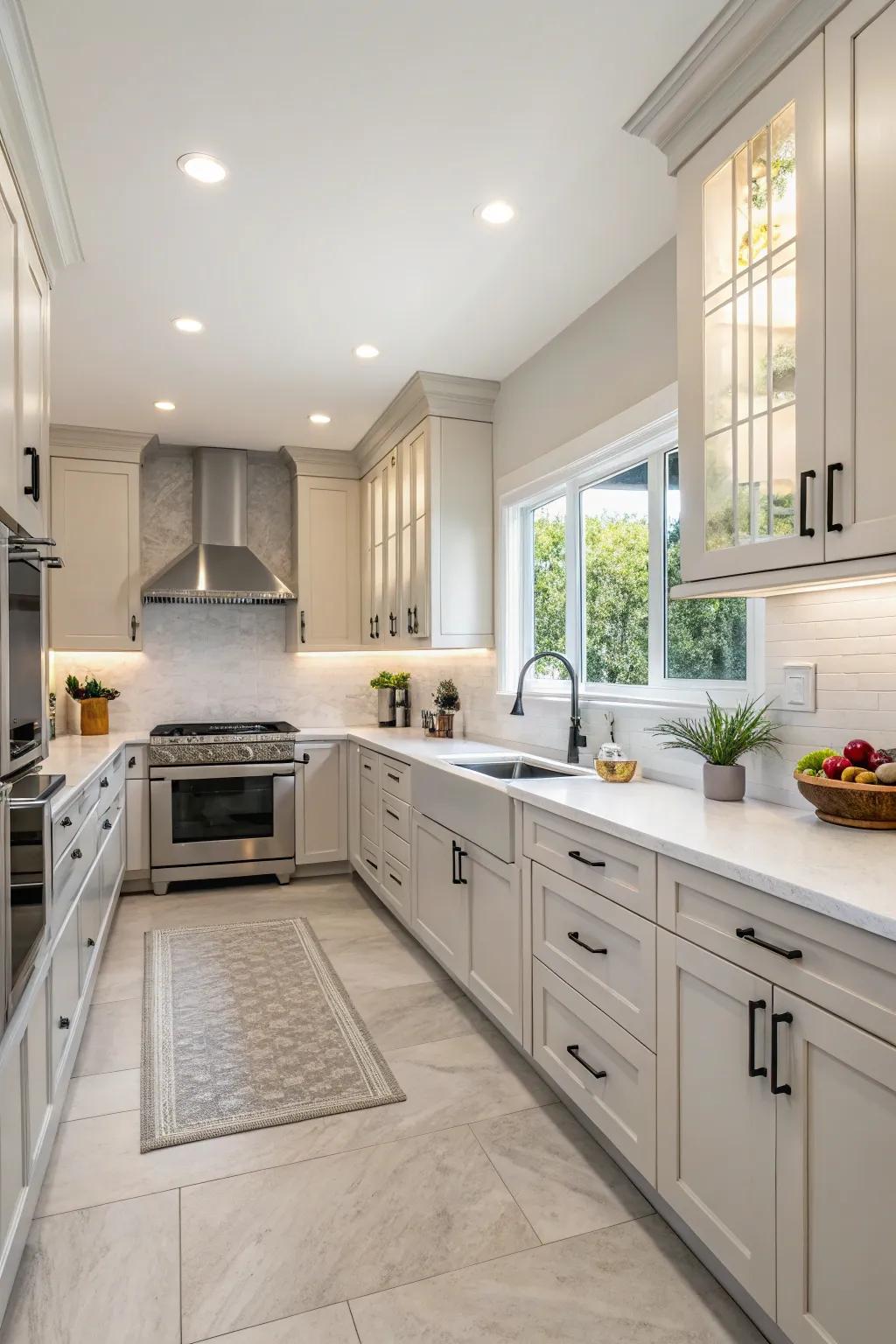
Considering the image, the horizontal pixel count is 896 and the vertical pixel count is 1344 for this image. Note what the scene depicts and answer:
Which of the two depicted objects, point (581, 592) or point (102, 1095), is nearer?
point (102, 1095)

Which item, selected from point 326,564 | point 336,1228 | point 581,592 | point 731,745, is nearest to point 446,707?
point 581,592

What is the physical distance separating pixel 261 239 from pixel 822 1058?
269 cm

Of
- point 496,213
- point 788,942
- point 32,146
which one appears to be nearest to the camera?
point 788,942

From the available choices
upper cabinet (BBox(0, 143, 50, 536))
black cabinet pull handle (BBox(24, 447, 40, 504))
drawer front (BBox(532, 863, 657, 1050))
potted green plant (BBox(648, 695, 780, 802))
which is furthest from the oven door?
potted green plant (BBox(648, 695, 780, 802))

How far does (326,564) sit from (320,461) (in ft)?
2.13

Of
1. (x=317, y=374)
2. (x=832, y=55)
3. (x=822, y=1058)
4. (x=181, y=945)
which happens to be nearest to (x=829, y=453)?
(x=832, y=55)

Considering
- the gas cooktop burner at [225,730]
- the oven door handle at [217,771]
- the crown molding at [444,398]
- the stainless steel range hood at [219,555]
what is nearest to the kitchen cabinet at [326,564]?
the stainless steel range hood at [219,555]

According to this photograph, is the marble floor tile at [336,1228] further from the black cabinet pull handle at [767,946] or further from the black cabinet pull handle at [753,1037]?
the black cabinet pull handle at [767,946]

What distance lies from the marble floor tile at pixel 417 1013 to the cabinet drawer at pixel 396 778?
0.82 metres

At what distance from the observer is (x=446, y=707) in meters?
4.48

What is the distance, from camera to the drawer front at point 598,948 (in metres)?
1.84

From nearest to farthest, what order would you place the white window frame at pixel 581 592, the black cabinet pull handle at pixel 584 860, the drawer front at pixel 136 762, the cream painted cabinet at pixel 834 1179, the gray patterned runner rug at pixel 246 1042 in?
1. the cream painted cabinet at pixel 834 1179
2. the black cabinet pull handle at pixel 584 860
3. the gray patterned runner rug at pixel 246 1042
4. the white window frame at pixel 581 592
5. the drawer front at pixel 136 762

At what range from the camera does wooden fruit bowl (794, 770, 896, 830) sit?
170cm

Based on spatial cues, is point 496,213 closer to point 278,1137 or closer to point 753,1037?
point 753,1037
